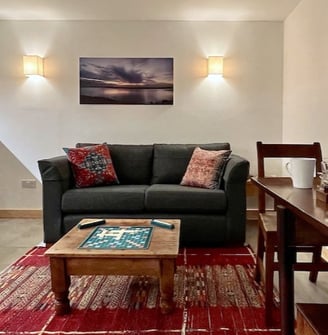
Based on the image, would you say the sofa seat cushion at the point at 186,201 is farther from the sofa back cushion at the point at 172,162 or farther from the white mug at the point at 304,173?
the white mug at the point at 304,173

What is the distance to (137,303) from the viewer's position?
2.09 metres

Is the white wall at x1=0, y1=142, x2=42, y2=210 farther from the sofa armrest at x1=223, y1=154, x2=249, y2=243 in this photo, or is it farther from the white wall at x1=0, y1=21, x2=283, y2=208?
the sofa armrest at x1=223, y1=154, x2=249, y2=243

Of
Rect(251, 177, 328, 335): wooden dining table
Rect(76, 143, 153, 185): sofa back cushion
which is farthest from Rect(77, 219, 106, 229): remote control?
Rect(251, 177, 328, 335): wooden dining table

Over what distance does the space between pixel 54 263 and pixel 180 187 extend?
1598 millimetres

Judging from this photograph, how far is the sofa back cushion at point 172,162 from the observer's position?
3705mm

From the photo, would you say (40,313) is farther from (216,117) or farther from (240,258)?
(216,117)

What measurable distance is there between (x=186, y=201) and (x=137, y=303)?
1.18 meters

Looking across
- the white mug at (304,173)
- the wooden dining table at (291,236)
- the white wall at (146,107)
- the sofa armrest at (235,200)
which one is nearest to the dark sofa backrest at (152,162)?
the white wall at (146,107)

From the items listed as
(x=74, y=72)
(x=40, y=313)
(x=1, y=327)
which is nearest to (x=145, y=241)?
(x=40, y=313)

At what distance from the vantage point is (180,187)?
10.8 feet

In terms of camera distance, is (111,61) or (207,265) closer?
(207,265)

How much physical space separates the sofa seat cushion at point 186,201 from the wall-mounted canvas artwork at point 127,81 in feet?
4.68

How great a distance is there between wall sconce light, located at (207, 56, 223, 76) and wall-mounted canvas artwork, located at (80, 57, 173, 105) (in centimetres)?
44

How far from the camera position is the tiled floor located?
2.21 metres
